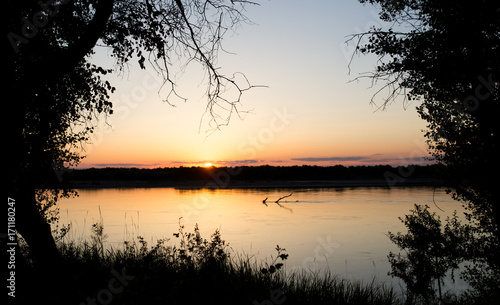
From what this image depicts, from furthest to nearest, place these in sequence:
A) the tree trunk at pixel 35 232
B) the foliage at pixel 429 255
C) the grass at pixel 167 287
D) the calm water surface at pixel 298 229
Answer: the calm water surface at pixel 298 229 → the foliage at pixel 429 255 → the grass at pixel 167 287 → the tree trunk at pixel 35 232

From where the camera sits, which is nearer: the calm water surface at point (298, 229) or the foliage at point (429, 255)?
the foliage at point (429, 255)

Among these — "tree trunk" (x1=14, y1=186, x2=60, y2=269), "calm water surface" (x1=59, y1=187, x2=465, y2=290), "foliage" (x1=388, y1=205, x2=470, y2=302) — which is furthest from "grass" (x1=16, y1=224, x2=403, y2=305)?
"calm water surface" (x1=59, y1=187, x2=465, y2=290)

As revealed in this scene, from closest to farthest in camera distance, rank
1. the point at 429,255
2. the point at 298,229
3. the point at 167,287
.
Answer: the point at 167,287, the point at 429,255, the point at 298,229

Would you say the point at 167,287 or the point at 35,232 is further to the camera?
the point at 167,287

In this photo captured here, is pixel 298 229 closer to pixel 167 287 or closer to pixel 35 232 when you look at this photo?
pixel 167 287

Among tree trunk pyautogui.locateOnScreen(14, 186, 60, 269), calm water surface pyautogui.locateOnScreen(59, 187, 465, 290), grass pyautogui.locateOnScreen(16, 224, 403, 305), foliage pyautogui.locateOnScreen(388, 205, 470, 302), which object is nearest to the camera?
tree trunk pyautogui.locateOnScreen(14, 186, 60, 269)

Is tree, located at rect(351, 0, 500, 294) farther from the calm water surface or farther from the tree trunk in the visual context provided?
the tree trunk

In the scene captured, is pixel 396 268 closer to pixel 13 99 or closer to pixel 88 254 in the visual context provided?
pixel 88 254

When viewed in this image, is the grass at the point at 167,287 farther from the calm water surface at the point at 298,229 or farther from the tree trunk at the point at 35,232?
Answer: the calm water surface at the point at 298,229

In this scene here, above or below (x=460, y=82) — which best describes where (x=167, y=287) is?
below

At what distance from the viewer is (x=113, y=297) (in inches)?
278

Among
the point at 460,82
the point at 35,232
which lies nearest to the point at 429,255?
the point at 460,82

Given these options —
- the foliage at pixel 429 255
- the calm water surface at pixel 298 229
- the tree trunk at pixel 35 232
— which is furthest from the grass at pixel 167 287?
the calm water surface at pixel 298 229

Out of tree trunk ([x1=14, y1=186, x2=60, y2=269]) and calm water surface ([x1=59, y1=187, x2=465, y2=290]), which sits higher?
tree trunk ([x1=14, y1=186, x2=60, y2=269])
